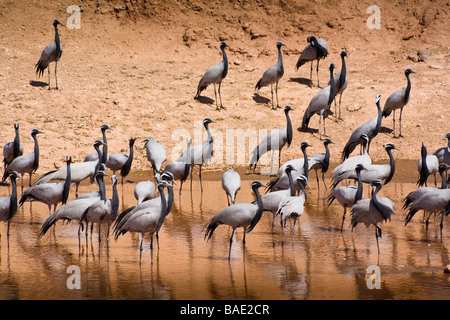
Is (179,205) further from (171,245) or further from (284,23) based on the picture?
(284,23)

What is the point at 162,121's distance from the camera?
785 inches

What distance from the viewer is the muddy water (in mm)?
7965

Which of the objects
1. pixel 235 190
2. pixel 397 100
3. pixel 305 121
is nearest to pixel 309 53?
pixel 305 121

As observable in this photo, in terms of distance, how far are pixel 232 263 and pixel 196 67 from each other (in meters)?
16.4

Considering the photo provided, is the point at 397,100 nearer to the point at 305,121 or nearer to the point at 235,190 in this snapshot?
the point at 305,121

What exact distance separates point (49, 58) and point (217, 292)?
49.6 ft

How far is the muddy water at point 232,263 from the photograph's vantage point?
314 inches

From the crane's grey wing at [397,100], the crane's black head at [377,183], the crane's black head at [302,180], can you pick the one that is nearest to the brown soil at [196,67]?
the crane's grey wing at [397,100]

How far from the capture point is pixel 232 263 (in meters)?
9.27

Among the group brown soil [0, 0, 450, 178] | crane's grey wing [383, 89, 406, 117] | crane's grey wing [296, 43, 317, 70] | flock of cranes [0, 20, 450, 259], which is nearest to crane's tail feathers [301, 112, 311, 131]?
flock of cranes [0, 20, 450, 259]

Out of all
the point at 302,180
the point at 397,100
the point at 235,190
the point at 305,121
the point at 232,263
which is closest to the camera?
the point at 232,263

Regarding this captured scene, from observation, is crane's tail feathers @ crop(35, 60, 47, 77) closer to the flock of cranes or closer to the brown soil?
the brown soil
